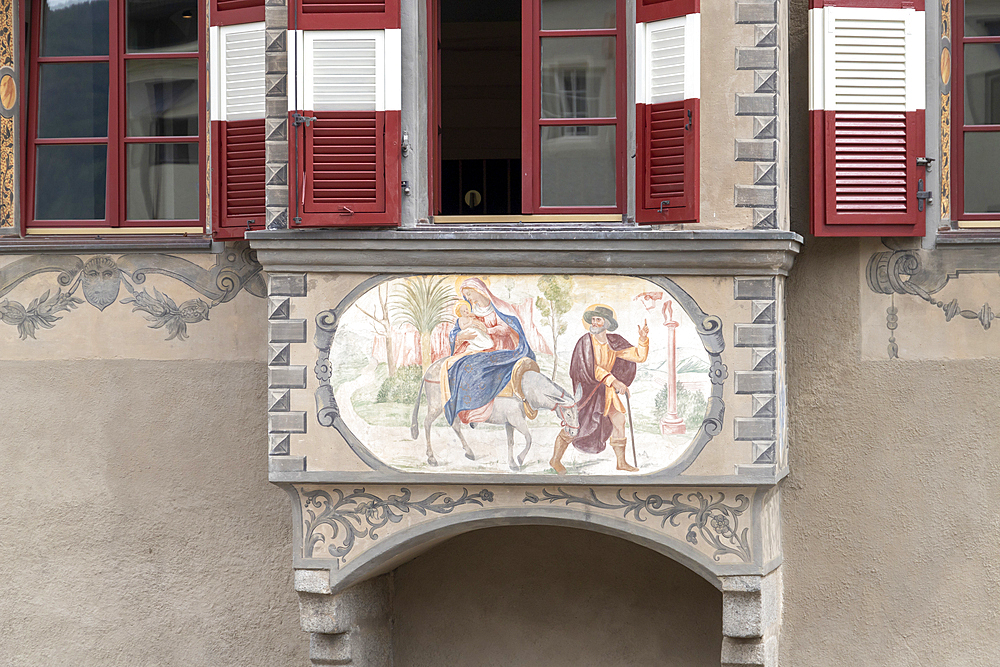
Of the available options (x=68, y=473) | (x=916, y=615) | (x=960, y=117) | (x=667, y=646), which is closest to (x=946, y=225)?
(x=960, y=117)

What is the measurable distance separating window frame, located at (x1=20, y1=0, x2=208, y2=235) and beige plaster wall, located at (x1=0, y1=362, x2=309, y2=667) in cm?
78

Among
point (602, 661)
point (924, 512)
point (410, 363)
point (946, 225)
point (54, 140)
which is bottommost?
point (602, 661)

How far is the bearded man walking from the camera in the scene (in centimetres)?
546

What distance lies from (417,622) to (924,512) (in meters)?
2.89

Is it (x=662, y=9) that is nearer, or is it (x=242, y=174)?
(x=662, y=9)

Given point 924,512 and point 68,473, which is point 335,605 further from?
point 924,512

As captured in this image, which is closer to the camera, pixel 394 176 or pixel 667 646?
pixel 394 176

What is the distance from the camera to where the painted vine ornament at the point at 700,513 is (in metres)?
5.49

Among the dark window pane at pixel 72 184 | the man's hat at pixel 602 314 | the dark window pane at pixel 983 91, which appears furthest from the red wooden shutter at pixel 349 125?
the dark window pane at pixel 983 91

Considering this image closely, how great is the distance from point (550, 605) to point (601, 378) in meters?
1.67

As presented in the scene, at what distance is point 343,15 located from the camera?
554cm

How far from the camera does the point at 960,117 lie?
19.7 ft

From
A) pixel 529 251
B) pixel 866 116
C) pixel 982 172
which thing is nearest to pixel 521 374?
pixel 529 251

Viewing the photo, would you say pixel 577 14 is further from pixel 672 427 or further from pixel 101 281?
pixel 101 281
